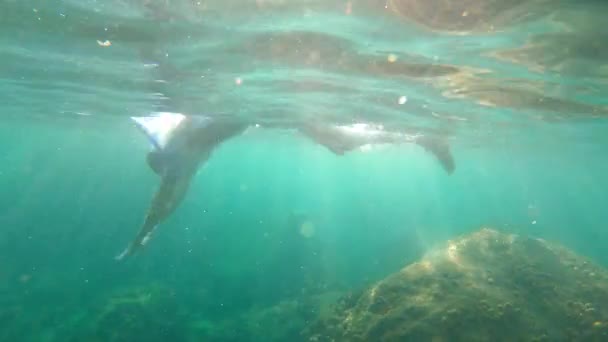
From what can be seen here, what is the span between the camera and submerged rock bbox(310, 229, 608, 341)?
9609 mm

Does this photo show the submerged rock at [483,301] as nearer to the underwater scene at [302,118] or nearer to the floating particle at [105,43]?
the underwater scene at [302,118]

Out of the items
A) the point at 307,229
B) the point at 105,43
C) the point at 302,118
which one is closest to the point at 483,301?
the point at 105,43

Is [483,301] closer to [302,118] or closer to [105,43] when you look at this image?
[105,43]

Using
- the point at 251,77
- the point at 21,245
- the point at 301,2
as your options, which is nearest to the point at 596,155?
the point at 251,77

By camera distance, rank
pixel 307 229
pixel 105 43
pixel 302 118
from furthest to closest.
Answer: pixel 307 229, pixel 302 118, pixel 105 43

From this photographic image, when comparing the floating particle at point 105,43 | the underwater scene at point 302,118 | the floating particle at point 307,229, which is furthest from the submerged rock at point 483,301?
the floating particle at point 307,229

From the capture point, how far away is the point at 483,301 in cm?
1009

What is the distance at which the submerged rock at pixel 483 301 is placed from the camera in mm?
9609

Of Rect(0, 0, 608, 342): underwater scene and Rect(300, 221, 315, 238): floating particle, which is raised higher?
Rect(0, 0, 608, 342): underwater scene

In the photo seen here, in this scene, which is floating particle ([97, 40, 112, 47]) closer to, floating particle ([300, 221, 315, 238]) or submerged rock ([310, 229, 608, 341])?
submerged rock ([310, 229, 608, 341])

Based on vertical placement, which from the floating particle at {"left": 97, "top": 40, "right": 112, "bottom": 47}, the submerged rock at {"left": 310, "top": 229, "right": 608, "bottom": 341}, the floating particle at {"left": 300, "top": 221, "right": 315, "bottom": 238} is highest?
the floating particle at {"left": 97, "top": 40, "right": 112, "bottom": 47}

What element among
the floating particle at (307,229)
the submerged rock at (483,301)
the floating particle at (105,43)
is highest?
the floating particle at (105,43)

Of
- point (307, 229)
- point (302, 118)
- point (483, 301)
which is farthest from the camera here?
point (307, 229)

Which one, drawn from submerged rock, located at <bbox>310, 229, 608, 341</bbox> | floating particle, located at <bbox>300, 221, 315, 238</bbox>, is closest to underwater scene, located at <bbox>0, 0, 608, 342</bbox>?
submerged rock, located at <bbox>310, 229, 608, 341</bbox>
